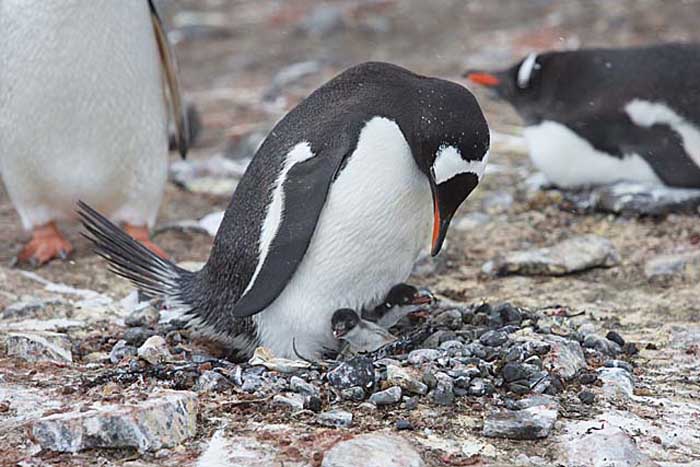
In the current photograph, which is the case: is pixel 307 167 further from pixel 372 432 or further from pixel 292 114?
pixel 372 432

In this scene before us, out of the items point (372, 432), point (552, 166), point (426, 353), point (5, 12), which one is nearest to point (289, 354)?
point (426, 353)

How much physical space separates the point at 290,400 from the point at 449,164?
0.73 meters

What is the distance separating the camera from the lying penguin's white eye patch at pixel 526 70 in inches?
215

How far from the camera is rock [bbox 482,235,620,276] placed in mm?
4199

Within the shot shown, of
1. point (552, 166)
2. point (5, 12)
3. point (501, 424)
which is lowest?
point (501, 424)

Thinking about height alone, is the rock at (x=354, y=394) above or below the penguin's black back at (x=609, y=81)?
below

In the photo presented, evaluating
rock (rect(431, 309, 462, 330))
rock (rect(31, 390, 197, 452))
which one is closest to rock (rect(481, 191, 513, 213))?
rock (rect(431, 309, 462, 330))

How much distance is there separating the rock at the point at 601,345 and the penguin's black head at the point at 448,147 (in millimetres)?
564

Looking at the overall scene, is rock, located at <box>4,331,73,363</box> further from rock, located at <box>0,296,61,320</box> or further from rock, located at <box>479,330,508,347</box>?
rock, located at <box>479,330,508,347</box>

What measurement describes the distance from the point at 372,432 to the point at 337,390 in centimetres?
25

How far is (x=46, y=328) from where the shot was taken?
351cm

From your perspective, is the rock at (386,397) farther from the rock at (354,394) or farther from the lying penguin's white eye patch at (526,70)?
the lying penguin's white eye patch at (526,70)

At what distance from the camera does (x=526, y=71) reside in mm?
5488

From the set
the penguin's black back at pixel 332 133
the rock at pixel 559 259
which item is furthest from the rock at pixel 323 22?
the penguin's black back at pixel 332 133
